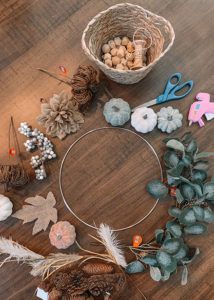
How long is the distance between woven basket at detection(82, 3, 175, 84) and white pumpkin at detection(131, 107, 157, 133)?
0.10 meters

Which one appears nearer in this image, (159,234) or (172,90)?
(159,234)

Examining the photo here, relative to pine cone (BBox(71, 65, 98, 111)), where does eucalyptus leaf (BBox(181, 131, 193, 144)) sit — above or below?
below

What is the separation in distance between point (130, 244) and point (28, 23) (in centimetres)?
78

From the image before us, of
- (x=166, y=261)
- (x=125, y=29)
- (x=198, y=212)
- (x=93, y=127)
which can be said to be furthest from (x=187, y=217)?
(x=125, y=29)

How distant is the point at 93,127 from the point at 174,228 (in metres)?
0.39

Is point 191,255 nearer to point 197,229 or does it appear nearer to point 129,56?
point 197,229

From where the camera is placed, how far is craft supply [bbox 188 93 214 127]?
3.72 ft

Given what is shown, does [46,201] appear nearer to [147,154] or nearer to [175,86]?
[147,154]

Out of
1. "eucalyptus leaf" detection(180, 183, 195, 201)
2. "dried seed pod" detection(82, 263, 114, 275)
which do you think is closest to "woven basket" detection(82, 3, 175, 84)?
"eucalyptus leaf" detection(180, 183, 195, 201)

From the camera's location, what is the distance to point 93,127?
1167 millimetres

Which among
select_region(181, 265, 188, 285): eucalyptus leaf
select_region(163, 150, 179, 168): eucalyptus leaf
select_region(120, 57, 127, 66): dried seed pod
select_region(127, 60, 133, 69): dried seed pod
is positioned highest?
select_region(120, 57, 127, 66): dried seed pod

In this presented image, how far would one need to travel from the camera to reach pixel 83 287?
103 centimetres

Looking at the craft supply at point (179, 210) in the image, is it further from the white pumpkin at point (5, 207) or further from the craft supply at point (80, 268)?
the white pumpkin at point (5, 207)

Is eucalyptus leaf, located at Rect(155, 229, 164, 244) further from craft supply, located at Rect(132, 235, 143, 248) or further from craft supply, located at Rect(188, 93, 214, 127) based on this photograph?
craft supply, located at Rect(188, 93, 214, 127)
